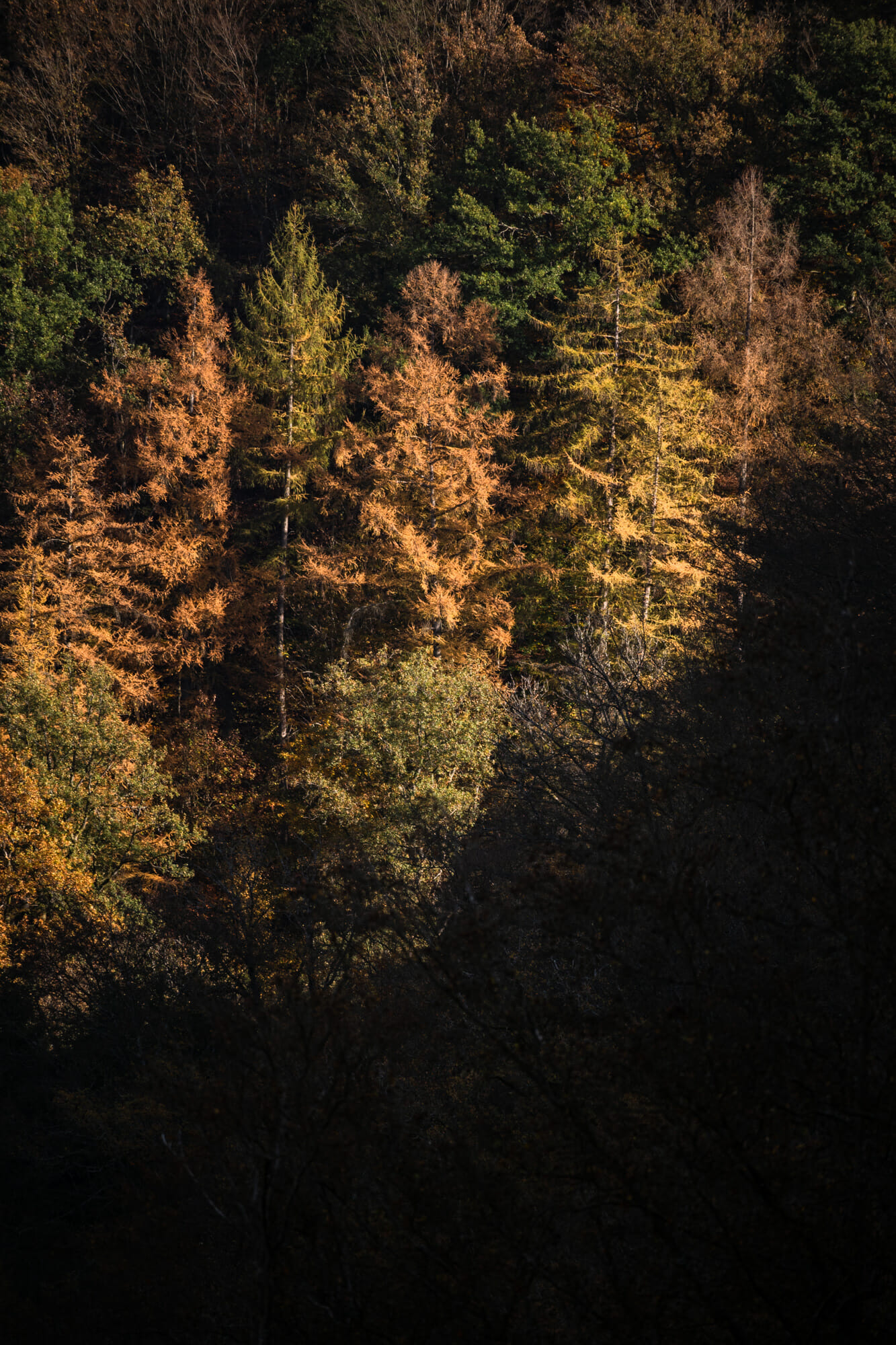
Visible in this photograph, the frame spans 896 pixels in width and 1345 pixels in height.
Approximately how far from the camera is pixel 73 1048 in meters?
16.9

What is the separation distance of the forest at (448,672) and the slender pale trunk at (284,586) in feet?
0.64

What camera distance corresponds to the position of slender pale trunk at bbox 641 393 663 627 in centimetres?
2447

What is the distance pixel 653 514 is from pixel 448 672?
6.30 meters

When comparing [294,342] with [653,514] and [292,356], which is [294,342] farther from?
[653,514]

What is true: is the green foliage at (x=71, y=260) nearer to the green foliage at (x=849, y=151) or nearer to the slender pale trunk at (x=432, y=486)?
the slender pale trunk at (x=432, y=486)

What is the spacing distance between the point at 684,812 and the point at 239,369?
70.7ft

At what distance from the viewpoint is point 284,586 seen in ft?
90.1

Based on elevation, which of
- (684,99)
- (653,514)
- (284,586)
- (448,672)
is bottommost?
(448,672)

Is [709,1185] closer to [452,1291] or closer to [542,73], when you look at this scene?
[452,1291]

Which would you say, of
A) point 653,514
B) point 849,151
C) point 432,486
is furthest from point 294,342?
point 849,151

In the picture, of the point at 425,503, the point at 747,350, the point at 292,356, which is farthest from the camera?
the point at 292,356

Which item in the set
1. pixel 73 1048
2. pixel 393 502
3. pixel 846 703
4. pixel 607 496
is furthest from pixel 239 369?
pixel 846 703

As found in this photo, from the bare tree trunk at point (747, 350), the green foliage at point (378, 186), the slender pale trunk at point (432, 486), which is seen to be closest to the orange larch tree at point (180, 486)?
the green foliage at point (378, 186)

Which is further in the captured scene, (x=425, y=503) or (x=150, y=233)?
(x=150, y=233)
